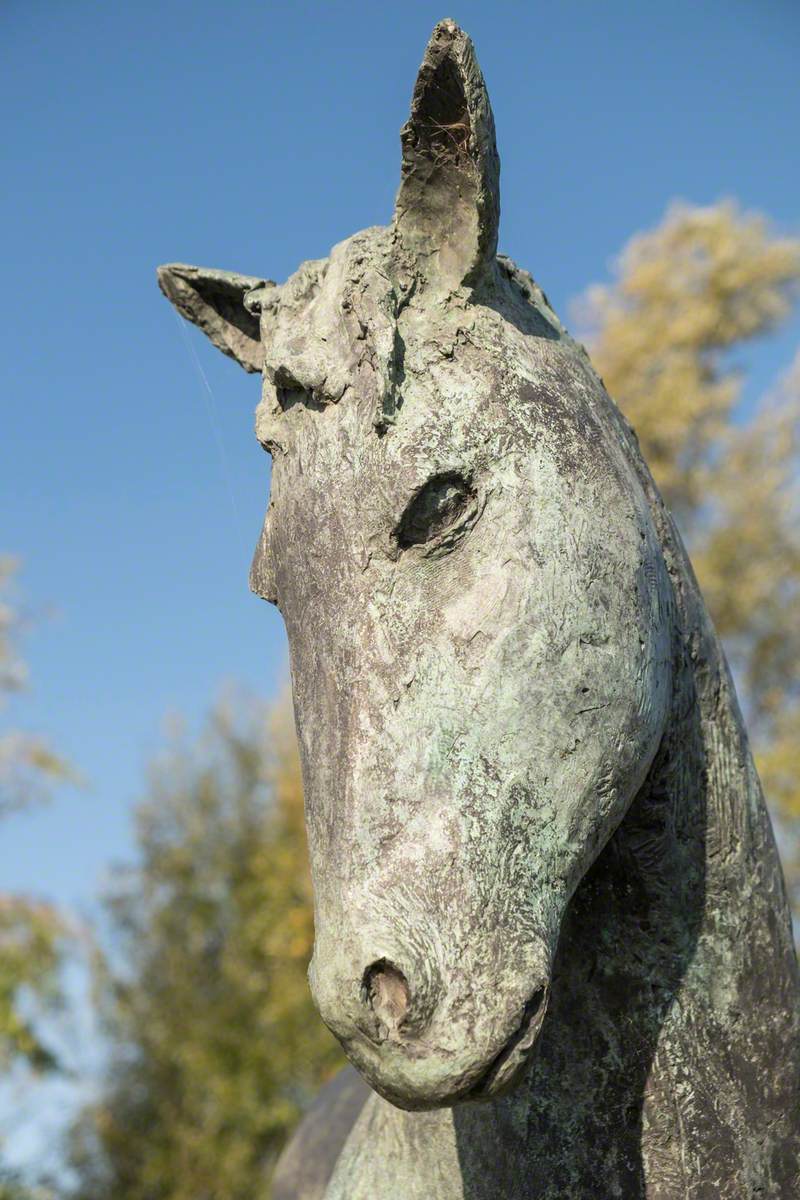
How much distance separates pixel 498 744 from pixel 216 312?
1181 mm

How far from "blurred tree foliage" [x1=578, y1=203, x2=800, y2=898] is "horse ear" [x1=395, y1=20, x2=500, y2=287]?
487 inches

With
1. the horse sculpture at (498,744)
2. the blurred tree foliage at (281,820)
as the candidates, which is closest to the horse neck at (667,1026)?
the horse sculpture at (498,744)

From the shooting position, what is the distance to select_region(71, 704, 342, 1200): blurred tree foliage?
672 inches

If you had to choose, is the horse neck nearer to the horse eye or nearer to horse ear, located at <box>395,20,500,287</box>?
the horse eye

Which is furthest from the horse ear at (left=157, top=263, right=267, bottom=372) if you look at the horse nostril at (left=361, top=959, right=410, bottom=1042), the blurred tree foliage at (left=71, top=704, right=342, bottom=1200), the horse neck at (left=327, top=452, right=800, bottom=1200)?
the blurred tree foliage at (left=71, top=704, right=342, bottom=1200)

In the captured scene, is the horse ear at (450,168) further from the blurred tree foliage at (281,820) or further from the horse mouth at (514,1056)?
the blurred tree foliage at (281,820)

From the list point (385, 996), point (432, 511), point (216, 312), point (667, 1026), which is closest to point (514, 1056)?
point (385, 996)

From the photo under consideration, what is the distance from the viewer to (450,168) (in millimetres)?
1705

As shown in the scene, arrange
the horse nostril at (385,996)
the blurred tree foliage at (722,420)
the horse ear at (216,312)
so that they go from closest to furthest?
the horse nostril at (385,996) → the horse ear at (216,312) → the blurred tree foliage at (722,420)

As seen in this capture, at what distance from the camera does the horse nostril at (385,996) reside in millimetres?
1387

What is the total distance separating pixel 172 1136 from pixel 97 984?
2.58 meters

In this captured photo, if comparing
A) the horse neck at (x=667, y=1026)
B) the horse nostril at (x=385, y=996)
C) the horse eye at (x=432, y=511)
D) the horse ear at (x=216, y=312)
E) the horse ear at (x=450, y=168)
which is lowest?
the horse nostril at (x=385, y=996)

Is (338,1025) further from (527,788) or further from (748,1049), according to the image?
(748,1049)

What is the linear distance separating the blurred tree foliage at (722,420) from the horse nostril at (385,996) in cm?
1262
